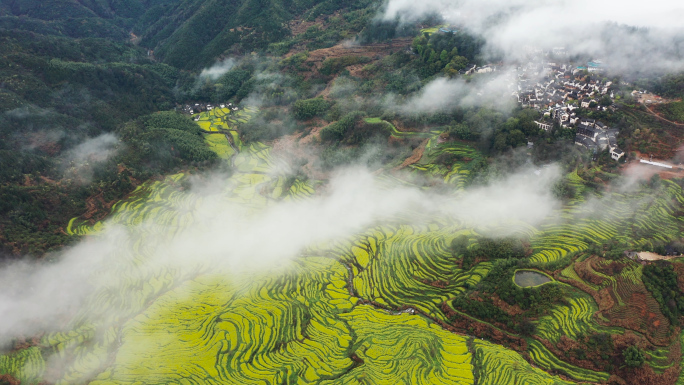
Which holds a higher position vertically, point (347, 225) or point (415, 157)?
point (347, 225)

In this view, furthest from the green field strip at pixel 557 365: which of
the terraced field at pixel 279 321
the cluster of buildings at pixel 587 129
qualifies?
the cluster of buildings at pixel 587 129

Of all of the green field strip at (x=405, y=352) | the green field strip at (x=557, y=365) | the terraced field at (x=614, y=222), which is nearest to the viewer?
the green field strip at (x=557, y=365)

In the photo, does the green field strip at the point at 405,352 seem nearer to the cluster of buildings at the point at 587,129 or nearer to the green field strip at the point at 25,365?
the green field strip at the point at 25,365

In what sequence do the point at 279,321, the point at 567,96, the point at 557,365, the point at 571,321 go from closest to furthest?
1. the point at 557,365
2. the point at 571,321
3. the point at 279,321
4. the point at 567,96

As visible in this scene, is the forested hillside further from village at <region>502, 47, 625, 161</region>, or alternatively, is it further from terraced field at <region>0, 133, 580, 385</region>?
village at <region>502, 47, 625, 161</region>

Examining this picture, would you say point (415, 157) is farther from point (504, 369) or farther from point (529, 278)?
point (504, 369)

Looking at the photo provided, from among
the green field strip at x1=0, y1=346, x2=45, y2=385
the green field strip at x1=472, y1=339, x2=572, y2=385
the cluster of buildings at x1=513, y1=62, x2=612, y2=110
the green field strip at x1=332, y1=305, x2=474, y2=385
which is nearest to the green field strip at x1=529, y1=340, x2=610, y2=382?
the green field strip at x1=472, y1=339, x2=572, y2=385

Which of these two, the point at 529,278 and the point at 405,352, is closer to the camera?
the point at 405,352

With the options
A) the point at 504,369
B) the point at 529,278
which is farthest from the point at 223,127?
the point at 504,369

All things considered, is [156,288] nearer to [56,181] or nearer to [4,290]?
[4,290]
